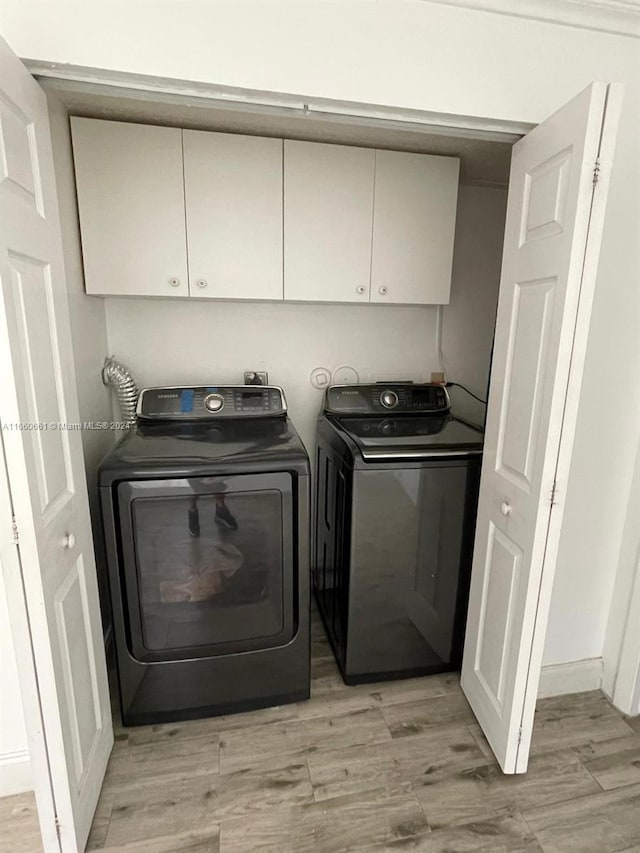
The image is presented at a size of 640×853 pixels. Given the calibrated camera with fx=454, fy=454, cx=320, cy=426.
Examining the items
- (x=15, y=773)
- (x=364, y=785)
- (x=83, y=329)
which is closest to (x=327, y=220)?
(x=83, y=329)

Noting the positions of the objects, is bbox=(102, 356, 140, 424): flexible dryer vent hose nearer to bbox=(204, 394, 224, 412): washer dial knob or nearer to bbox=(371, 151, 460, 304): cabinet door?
bbox=(204, 394, 224, 412): washer dial knob

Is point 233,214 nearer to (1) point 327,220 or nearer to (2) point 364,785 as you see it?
(1) point 327,220

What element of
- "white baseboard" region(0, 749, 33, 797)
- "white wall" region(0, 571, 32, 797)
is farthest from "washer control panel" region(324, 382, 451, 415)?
"white baseboard" region(0, 749, 33, 797)

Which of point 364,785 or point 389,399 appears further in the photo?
point 389,399

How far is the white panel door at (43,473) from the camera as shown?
3.18 feet

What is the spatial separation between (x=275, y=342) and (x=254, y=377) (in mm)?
211

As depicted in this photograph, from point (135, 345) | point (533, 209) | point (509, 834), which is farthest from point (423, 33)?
point (509, 834)

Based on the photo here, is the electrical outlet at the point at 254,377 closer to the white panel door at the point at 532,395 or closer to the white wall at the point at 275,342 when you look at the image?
the white wall at the point at 275,342

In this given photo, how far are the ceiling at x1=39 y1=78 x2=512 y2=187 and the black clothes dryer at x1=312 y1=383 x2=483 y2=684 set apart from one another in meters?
1.07

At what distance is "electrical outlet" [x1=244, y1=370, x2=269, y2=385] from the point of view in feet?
7.40

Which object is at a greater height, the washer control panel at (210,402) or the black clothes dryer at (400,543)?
the washer control panel at (210,402)

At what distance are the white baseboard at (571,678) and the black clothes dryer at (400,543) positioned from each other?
0.34m

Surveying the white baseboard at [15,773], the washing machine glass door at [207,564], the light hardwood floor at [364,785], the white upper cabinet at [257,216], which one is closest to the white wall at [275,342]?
the white upper cabinet at [257,216]

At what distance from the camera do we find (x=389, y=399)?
2.30 metres
